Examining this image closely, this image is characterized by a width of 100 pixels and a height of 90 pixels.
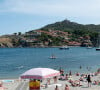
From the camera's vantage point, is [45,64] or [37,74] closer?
[37,74]

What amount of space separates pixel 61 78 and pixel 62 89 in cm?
724

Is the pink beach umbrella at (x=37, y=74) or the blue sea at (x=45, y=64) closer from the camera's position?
the pink beach umbrella at (x=37, y=74)

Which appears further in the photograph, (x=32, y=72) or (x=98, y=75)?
(x=98, y=75)

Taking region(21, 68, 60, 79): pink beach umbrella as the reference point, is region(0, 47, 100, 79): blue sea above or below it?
below

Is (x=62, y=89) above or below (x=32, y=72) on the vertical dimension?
below

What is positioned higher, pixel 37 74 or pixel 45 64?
pixel 37 74

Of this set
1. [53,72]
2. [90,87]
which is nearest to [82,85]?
[90,87]

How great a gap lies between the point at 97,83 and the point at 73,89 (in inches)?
164

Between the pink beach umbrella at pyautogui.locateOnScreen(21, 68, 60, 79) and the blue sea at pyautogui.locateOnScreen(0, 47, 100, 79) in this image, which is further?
the blue sea at pyautogui.locateOnScreen(0, 47, 100, 79)

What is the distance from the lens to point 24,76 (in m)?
18.7

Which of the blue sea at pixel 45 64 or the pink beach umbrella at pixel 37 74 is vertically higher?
the pink beach umbrella at pixel 37 74

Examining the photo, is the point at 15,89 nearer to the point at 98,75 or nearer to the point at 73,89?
the point at 73,89

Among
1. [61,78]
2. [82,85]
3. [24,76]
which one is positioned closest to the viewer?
[24,76]

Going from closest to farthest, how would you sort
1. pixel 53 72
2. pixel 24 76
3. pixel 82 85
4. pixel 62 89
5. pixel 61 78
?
1. pixel 24 76
2. pixel 53 72
3. pixel 62 89
4. pixel 82 85
5. pixel 61 78
